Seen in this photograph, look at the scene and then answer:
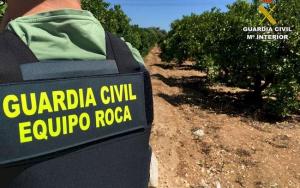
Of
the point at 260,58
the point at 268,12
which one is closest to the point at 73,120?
the point at 260,58

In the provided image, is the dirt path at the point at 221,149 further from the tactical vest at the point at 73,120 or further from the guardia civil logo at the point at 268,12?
the tactical vest at the point at 73,120

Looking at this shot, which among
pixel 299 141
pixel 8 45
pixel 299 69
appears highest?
pixel 8 45

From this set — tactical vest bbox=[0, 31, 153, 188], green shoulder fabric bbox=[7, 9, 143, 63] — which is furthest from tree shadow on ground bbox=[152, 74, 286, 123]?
green shoulder fabric bbox=[7, 9, 143, 63]

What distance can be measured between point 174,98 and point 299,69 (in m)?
4.25

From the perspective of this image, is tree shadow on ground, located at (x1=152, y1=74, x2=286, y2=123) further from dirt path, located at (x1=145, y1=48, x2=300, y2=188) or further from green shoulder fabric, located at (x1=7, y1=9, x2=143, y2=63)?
green shoulder fabric, located at (x1=7, y1=9, x2=143, y2=63)

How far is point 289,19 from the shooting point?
40.9 feet

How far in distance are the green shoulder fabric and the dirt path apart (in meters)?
5.70

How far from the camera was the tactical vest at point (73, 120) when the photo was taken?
119cm

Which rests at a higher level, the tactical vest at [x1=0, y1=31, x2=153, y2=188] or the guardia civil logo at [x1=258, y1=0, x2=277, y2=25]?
the guardia civil logo at [x1=258, y1=0, x2=277, y2=25]

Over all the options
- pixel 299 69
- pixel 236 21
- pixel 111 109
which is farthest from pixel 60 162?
pixel 236 21

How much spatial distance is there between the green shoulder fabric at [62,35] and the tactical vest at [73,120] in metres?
0.02

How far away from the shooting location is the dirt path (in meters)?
7.60

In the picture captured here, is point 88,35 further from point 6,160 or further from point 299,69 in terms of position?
point 299,69

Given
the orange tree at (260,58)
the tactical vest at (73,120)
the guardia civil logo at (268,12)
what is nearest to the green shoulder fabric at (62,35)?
the tactical vest at (73,120)
